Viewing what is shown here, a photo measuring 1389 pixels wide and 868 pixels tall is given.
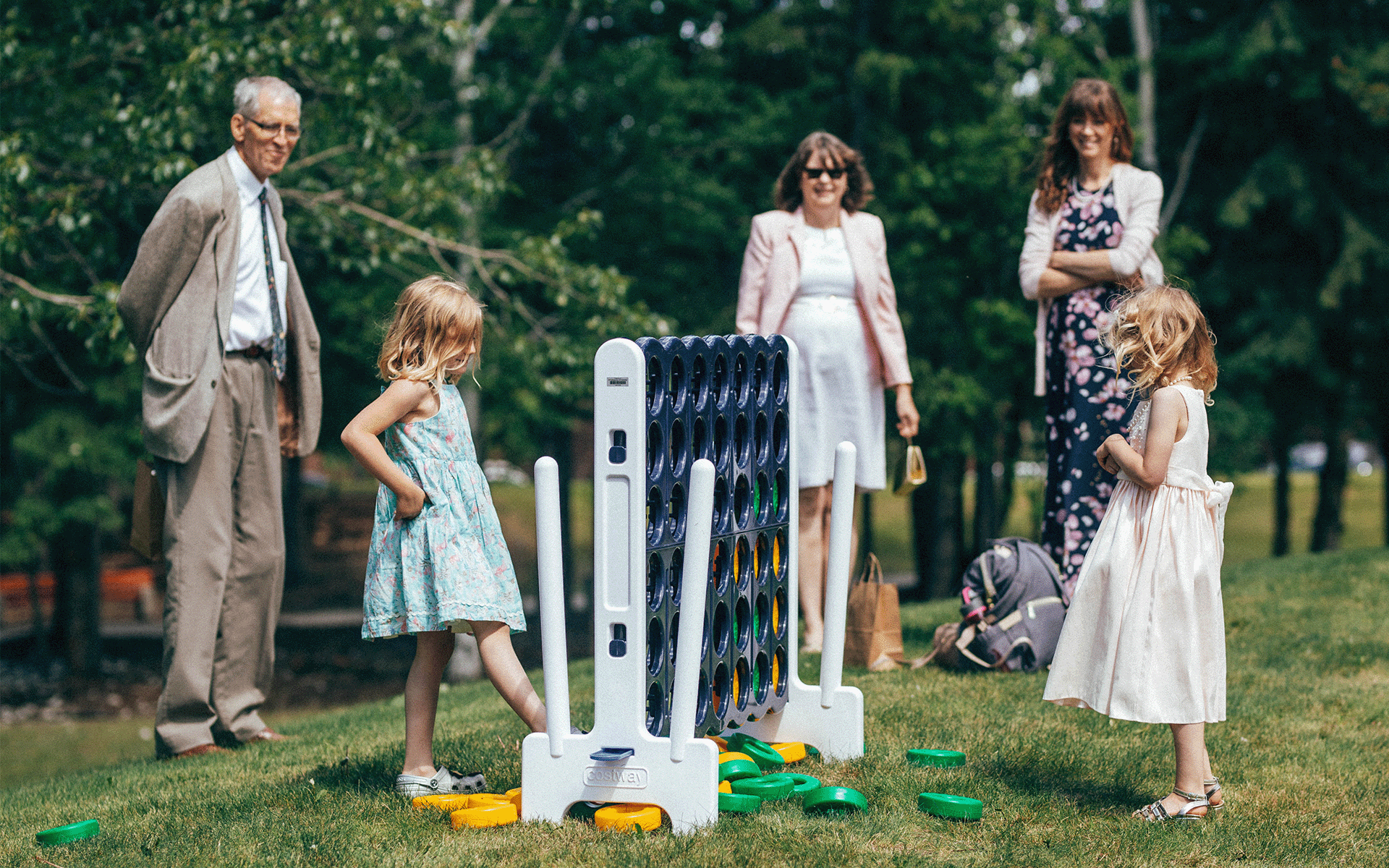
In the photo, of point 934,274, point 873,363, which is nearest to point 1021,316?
point 934,274

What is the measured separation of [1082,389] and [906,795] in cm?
250

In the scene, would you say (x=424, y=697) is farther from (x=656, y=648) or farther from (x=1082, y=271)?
(x=1082, y=271)

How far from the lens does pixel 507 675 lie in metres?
3.96

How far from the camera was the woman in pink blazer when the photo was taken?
610 centimetres

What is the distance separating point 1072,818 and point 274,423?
11.4 feet

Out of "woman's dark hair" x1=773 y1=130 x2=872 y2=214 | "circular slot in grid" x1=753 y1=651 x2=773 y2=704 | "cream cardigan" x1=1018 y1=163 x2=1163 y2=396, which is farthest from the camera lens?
"woman's dark hair" x1=773 y1=130 x2=872 y2=214

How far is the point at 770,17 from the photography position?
52.5 ft

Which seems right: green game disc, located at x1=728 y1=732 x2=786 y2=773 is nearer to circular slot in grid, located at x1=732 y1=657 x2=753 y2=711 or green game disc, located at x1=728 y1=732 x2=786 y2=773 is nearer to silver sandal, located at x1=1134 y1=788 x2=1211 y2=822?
circular slot in grid, located at x1=732 y1=657 x2=753 y2=711

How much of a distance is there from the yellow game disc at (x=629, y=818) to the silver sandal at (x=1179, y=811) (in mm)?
1375

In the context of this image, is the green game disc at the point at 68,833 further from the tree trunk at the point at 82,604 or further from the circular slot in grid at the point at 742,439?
the tree trunk at the point at 82,604

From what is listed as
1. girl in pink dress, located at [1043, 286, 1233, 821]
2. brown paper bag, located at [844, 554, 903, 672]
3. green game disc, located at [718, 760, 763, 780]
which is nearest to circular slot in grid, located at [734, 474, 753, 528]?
green game disc, located at [718, 760, 763, 780]

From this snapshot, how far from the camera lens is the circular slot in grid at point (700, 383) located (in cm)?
386

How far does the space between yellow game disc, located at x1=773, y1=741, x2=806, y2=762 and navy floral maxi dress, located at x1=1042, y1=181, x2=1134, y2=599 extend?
200cm

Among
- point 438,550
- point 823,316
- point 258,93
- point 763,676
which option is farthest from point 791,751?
point 258,93
